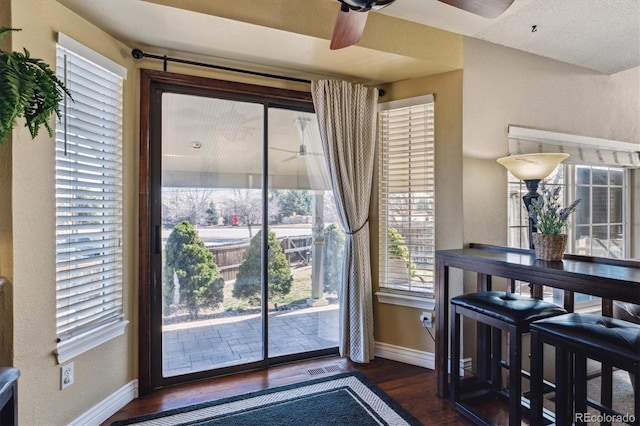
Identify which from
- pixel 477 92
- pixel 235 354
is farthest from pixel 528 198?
pixel 235 354

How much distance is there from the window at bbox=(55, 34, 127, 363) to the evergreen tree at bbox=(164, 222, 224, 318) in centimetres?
37

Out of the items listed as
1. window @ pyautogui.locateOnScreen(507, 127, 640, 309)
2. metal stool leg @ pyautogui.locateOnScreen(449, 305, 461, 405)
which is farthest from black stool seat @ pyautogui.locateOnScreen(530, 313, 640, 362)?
window @ pyautogui.locateOnScreen(507, 127, 640, 309)

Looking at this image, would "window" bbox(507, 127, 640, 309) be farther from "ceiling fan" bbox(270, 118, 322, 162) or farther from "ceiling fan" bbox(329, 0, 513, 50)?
"ceiling fan" bbox(270, 118, 322, 162)

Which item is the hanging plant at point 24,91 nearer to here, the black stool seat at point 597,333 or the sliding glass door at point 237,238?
the sliding glass door at point 237,238

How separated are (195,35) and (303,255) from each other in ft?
5.94

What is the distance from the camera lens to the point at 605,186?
12.4ft

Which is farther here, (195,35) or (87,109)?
(195,35)

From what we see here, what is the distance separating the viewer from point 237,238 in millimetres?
2811

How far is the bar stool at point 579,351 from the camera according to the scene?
141 centimetres

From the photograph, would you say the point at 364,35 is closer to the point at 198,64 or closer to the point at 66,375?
the point at 198,64

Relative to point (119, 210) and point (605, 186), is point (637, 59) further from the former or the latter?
point (119, 210)

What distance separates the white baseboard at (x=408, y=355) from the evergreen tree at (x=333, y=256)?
64 cm

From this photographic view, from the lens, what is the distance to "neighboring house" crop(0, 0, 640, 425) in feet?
5.59

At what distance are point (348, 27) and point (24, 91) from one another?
1.46 m
